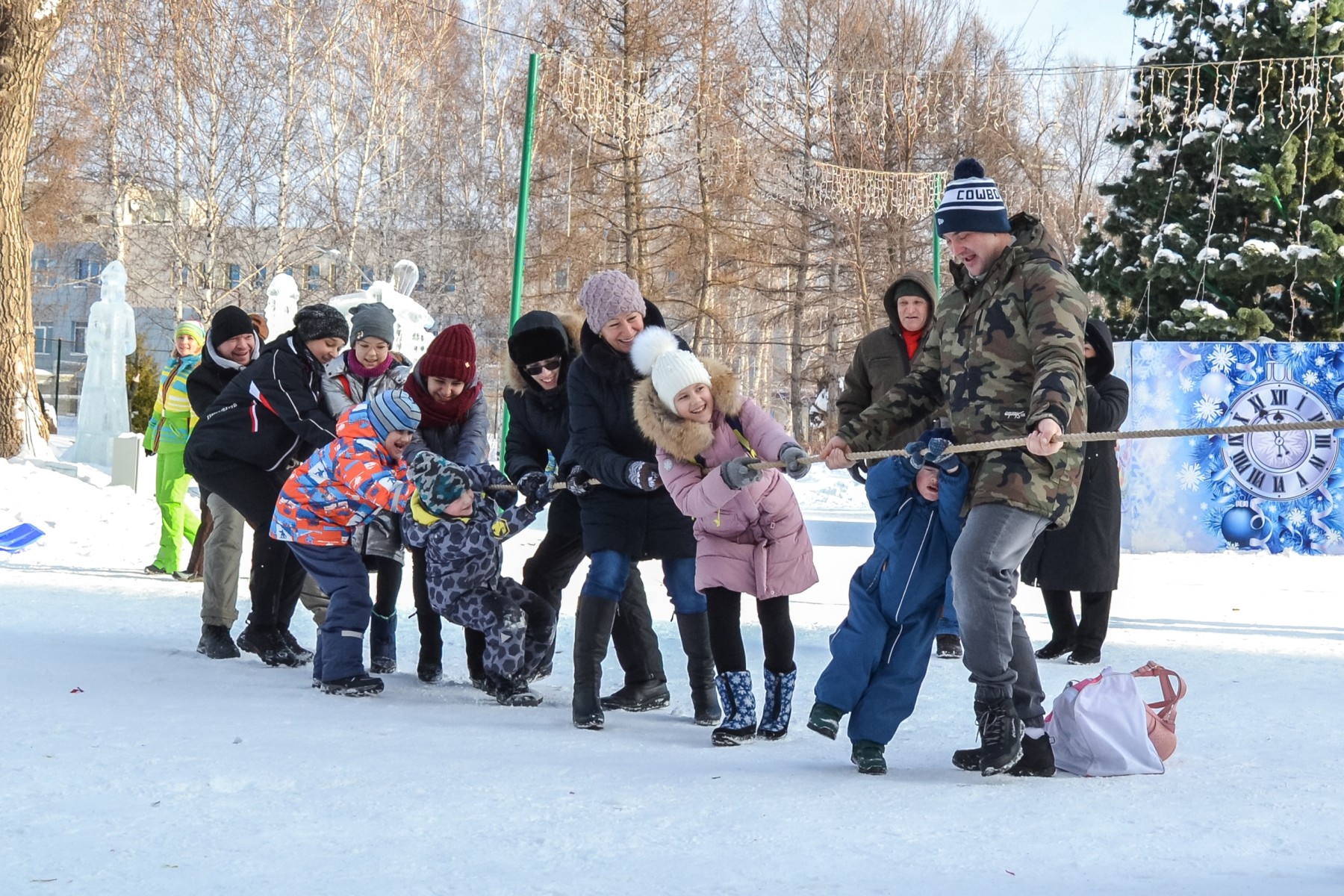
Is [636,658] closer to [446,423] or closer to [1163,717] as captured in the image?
[446,423]

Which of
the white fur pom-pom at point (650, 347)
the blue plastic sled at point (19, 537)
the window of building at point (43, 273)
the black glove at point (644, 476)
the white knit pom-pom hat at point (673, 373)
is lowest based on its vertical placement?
the blue plastic sled at point (19, 537)

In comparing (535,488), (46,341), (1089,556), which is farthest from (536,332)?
(46,341)

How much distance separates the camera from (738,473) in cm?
425

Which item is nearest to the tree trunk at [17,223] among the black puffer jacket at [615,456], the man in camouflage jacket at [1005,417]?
the black puffer jacket at [615,456]

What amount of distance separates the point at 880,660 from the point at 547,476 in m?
1.58

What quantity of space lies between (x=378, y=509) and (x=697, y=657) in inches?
54.9

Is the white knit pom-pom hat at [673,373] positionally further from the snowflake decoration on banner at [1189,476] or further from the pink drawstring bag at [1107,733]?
the snowflake decoration on banner at [1189,476]

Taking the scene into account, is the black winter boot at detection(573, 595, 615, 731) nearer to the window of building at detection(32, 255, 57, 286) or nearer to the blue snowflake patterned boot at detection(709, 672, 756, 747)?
the blue snowflake patterned boot at detection(709, 672, 756, 747)

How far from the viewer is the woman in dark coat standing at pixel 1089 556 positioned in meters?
6.25

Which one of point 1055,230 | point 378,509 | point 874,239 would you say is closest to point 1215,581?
point 378,509

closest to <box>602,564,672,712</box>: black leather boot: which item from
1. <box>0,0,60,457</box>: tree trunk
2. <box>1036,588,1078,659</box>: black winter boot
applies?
<box>1036,588,1078,659</box>: black winter boot

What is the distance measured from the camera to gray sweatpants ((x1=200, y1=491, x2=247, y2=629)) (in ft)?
19.8

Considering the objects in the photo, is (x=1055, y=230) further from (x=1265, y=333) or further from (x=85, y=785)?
(x=85, y=785)

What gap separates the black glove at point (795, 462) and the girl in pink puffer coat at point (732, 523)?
0.15m
